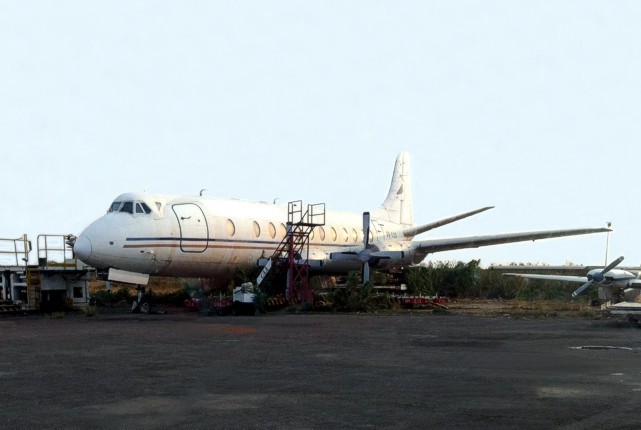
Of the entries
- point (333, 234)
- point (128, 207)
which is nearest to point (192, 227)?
point (128, 207)

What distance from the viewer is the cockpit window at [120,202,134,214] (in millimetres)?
23766

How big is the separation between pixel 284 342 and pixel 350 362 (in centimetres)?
345

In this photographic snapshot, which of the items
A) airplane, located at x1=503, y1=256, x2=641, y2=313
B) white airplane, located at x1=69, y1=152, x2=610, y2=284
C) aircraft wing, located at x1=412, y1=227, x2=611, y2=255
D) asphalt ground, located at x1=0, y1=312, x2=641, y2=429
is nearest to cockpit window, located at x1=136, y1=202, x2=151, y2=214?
white airplane, located at x1=69, y1=152, x2=610, y2=284

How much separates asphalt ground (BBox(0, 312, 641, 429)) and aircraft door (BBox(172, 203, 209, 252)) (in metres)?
6.24

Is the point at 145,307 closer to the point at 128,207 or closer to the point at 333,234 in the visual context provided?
the point at 128,207

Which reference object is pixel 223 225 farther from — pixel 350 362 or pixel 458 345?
pixel 350 362

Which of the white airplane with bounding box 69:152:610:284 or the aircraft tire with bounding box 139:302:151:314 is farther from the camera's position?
the aircraft tire with bounding box 139:302:151:314

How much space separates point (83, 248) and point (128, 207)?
7.19 ft

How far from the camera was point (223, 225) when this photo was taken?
84.4 feet

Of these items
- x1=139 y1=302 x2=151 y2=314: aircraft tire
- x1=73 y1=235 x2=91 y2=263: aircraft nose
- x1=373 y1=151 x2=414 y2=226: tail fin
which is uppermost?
x1=373 y1=151 x2=414 y2=226: tail fin

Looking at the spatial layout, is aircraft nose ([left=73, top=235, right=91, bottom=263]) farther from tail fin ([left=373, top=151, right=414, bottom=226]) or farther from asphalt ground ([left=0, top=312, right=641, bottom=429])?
tail fin ([left=373, top=151, right=414, bottom=226])

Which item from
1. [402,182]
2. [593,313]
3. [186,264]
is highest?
[402,182]

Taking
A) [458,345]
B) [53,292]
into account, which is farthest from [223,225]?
[458,345]

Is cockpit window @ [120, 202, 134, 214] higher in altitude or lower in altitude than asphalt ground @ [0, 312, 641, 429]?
higher
